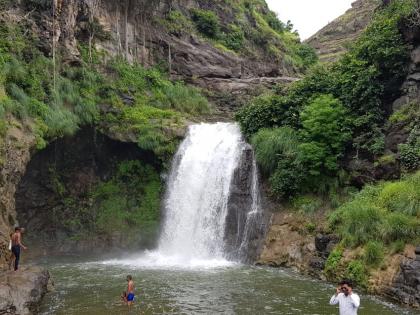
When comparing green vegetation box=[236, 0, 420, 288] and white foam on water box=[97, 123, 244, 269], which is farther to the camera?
white foam on water box=[97, 123, 244, 269]

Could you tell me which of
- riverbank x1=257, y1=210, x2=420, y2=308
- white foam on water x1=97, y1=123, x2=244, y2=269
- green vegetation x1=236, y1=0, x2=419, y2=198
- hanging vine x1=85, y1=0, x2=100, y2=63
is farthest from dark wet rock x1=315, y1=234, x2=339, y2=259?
hanging vine x1=85, y1=0, x2=100, y2=63

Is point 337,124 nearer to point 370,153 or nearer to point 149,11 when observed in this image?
point 370,153

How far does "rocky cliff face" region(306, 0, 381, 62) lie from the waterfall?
36607mm

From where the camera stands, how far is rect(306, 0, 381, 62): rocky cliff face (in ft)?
200

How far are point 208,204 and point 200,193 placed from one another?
0.99m

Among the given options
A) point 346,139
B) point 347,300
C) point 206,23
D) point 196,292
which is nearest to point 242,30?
point 206,23

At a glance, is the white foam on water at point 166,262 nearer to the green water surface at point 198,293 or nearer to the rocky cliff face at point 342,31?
the green water surface at point 198,293

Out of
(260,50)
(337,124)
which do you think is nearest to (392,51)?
(337,124)

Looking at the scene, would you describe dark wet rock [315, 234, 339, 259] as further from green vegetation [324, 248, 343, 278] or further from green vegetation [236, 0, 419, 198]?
green vegetation [236, 0, 419, 198]

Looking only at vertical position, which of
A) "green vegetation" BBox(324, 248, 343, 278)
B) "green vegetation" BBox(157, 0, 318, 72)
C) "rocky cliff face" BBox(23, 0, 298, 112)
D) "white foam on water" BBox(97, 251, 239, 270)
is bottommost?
"white foam on water" BBox(97, 251, 239, 270)

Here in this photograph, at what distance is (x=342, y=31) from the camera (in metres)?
65.4

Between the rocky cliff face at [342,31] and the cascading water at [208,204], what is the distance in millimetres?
37271

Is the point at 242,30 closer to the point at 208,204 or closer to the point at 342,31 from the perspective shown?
the point at 342,31

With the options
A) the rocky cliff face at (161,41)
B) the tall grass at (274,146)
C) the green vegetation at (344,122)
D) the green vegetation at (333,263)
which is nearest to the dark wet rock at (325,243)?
the green vegetation at (333,263)
